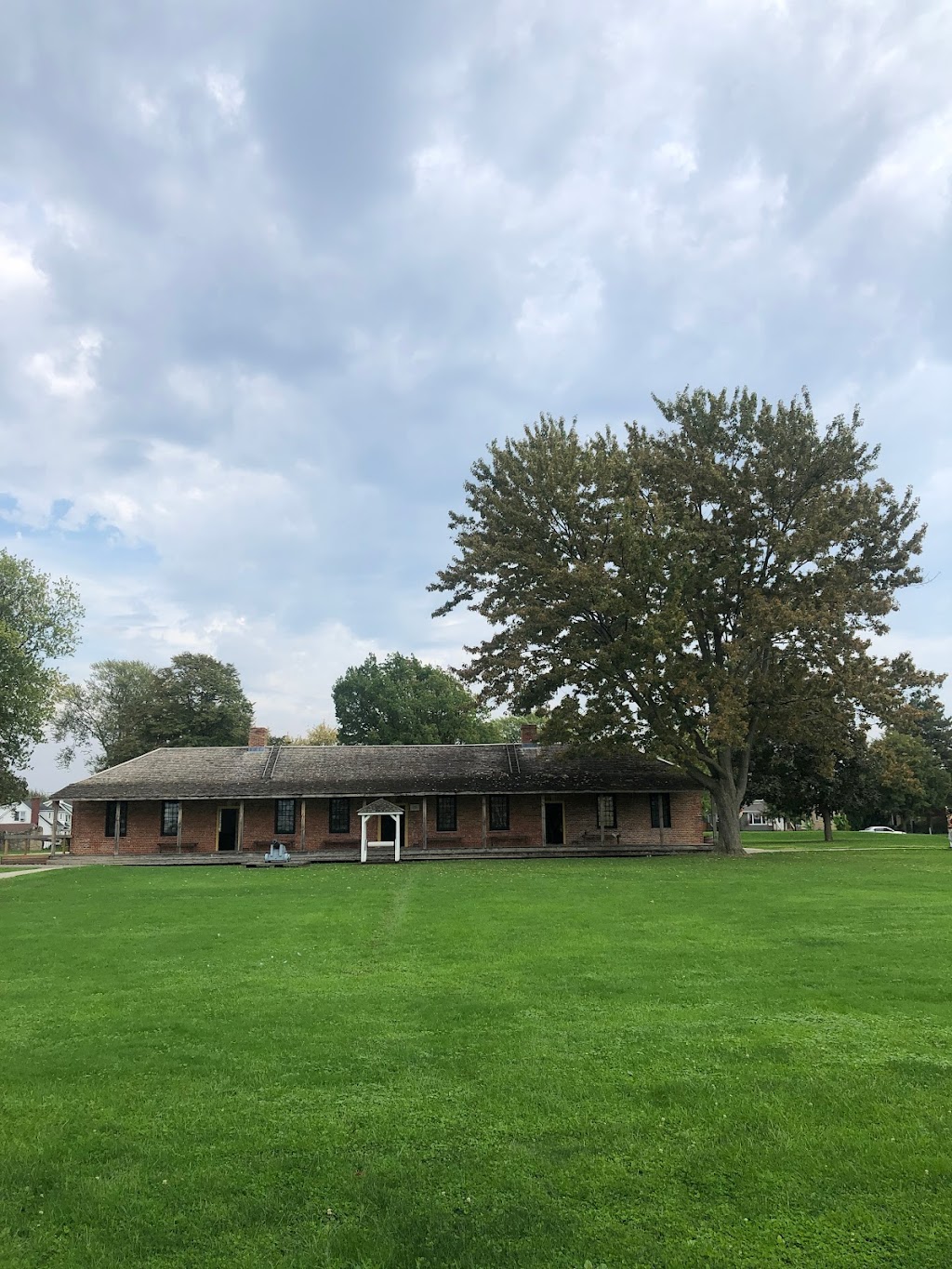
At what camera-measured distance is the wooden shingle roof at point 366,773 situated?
110 ft

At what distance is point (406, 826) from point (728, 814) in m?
13.3

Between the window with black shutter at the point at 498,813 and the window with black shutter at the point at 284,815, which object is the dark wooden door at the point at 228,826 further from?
the window with black shutter at the point at 498,813

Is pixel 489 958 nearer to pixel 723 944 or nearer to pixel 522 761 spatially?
pixel 723 944

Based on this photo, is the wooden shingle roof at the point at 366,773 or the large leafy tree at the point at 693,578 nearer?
the large leafy tree at the point at 693,578

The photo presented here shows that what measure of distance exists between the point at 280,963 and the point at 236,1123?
5.05 meters

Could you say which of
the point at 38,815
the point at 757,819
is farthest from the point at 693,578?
the point at 757,819

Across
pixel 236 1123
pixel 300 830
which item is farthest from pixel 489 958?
pixel 300 830

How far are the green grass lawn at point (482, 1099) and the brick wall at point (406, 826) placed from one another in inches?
891

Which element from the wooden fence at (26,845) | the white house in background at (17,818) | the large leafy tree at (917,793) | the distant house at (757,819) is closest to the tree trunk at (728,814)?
the large leafy tree at (917,793)

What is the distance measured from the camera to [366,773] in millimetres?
35500

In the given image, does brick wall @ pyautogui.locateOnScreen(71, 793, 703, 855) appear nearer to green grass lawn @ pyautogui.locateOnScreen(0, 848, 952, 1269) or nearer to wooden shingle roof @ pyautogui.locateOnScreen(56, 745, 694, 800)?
wooden shingle roof @ pyautogui.locateOnScreen(56, 745, 694, 800)

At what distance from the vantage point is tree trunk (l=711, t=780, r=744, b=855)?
30.2 m

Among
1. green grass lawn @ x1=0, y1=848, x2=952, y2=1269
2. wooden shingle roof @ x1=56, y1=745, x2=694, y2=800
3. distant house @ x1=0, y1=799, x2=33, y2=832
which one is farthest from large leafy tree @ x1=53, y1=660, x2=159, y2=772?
green grass lawn @ x1=0, y1=848, x2=952, y2=1269

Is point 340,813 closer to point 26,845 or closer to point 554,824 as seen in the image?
point 554,824
